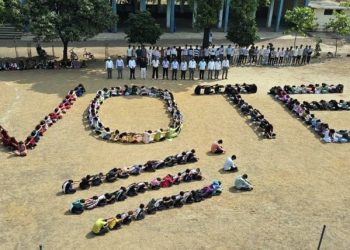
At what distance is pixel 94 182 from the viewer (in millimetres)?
16609

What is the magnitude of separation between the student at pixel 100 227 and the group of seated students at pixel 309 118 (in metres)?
12.3

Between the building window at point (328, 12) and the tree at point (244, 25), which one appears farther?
the building window at point (328, 12)

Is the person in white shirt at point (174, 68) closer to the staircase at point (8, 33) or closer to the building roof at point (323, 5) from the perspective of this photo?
the staircase at point (8, 33)

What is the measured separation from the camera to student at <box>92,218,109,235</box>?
13961 mm

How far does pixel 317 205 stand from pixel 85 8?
19.6m

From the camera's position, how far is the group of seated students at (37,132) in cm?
1873

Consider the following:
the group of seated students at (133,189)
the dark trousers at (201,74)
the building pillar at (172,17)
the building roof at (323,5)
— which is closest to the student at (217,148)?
the group of seated students at (133,189)

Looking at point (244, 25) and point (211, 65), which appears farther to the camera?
point (244, 25)

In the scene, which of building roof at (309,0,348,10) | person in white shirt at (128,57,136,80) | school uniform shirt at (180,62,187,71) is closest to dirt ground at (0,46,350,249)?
person in white shirt at (128,57,136,80)

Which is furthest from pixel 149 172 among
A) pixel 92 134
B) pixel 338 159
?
pixel 338 159

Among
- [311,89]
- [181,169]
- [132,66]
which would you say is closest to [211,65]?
[132,66]

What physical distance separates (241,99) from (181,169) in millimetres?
8156

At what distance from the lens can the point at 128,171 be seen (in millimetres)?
17438

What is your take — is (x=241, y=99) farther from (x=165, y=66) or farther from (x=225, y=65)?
(x=165, y=66)
